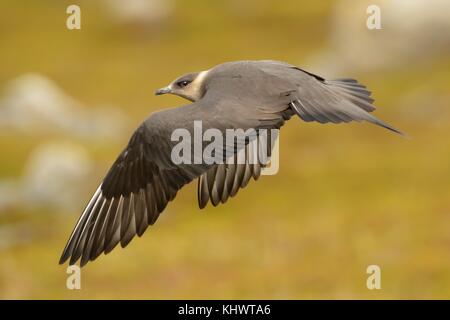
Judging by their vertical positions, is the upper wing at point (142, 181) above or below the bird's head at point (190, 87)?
below

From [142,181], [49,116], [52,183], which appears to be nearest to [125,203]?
[142,181]

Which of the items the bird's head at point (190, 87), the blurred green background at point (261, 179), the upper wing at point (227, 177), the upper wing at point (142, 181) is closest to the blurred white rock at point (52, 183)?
the blurred green background at point (261, 179)

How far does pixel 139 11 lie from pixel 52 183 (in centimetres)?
3101

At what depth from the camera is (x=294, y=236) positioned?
22.5m

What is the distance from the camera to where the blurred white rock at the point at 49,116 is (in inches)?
1336

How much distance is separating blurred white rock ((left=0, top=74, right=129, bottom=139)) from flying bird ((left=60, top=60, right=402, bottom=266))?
24.5 metres

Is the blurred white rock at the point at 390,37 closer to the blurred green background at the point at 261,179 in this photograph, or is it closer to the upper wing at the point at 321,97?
the blurred green background at the point at 261,179

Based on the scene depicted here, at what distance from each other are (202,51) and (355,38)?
10.6 m

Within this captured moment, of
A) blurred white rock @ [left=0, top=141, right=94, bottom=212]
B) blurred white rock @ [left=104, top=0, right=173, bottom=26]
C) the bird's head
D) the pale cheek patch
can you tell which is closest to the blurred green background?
blurred white rock @ [left=0, top=141, right=94, bottom=212]

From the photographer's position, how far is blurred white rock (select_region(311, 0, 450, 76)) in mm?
36469

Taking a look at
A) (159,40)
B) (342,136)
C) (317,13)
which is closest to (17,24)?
(159,40)

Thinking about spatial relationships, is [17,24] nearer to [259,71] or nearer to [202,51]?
[202,51]

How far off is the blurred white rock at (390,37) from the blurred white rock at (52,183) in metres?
16.9

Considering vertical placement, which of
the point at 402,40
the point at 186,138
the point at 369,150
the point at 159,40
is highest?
the point at 159,40
